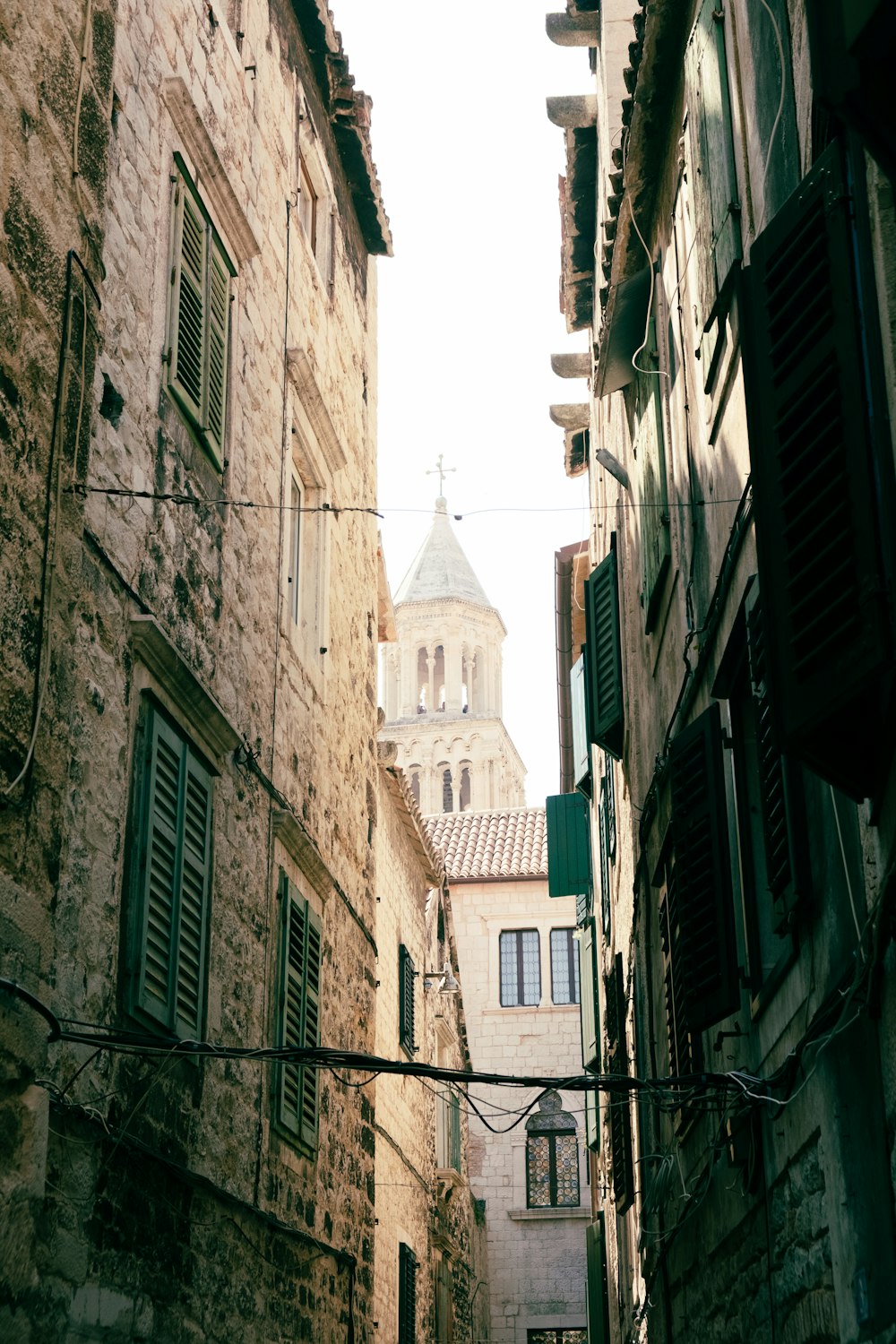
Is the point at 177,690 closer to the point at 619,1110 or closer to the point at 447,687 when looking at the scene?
the point at 619,1110

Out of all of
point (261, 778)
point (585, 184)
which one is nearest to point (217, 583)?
point (261, 778)

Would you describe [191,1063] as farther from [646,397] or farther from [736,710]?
[646,397]

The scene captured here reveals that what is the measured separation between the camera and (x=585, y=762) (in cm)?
1986

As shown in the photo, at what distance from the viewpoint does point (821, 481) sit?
452cm

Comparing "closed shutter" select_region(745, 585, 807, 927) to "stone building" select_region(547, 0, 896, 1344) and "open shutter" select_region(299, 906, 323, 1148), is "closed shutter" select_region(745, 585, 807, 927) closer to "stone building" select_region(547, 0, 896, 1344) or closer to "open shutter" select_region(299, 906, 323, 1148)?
"stone building" select_region(547, 0, 896, 1344)

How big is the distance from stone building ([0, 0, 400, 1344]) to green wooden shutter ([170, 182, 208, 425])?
2 centimetres

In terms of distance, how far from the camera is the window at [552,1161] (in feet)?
112

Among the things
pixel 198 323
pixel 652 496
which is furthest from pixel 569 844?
pixel 198 323

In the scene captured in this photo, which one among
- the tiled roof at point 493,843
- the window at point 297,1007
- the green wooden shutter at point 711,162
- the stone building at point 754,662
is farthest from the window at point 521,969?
the green wooden shutter at point 711,162

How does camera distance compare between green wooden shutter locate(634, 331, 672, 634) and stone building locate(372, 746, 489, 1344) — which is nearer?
green wooden shutter locate(634, 331, 672, 634)

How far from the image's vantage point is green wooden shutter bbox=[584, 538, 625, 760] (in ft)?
41.5

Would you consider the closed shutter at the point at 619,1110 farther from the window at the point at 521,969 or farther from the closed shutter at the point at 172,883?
the window at the point at 521,969

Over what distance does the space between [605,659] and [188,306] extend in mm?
4970

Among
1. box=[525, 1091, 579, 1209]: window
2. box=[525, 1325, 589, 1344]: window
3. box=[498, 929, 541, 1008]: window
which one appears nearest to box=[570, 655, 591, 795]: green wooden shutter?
box=[525, 1091, 579, 1209]: window
